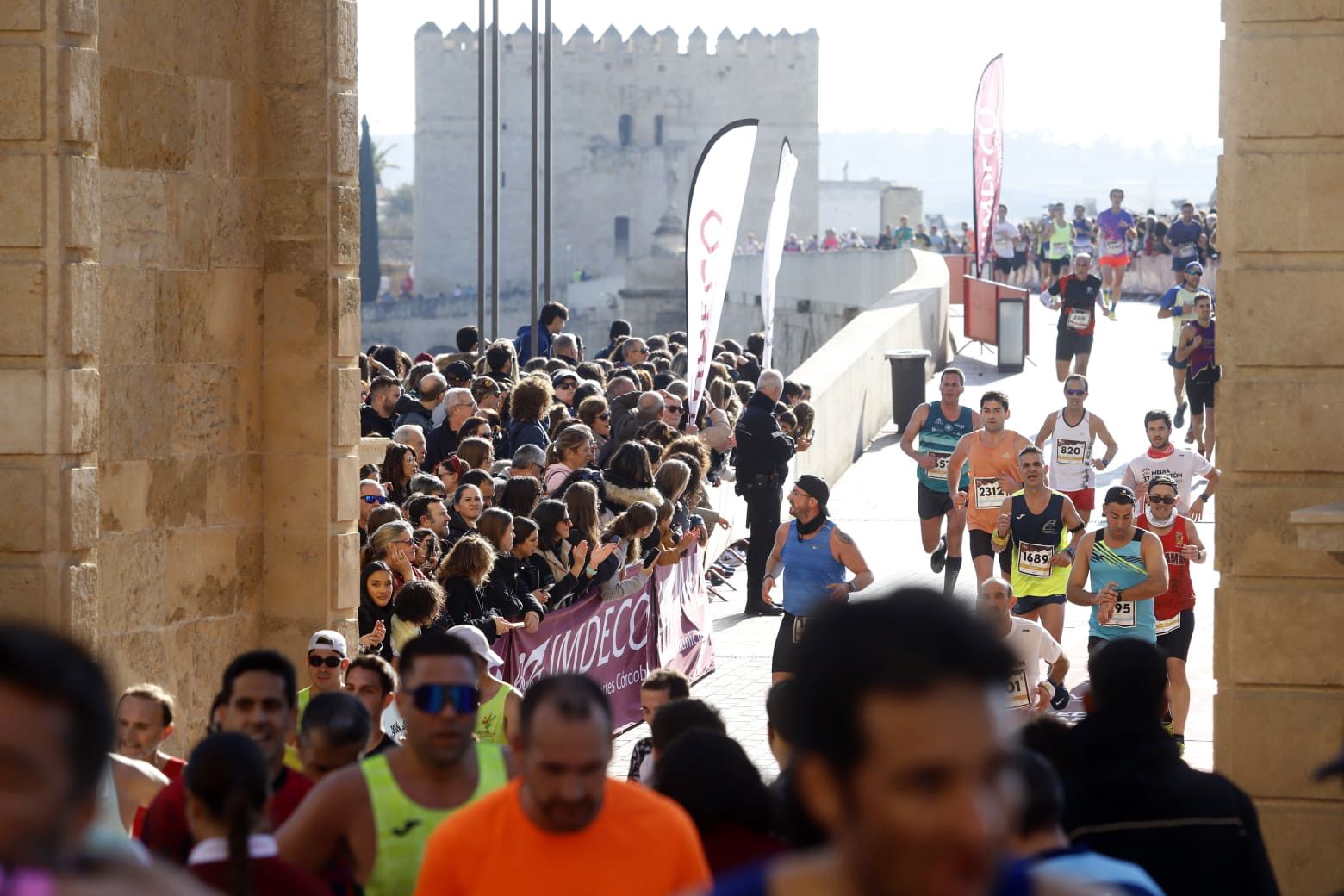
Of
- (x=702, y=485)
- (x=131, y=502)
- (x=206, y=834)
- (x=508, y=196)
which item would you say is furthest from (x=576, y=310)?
(x=206, y=834)

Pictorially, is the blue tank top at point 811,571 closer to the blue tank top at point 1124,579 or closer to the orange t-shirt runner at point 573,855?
the blue tank top at point 1124,579

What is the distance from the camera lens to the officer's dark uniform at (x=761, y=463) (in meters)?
15.0

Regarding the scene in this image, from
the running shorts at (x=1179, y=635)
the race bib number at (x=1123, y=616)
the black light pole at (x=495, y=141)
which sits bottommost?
the running shorts at (x=1179, y=635)

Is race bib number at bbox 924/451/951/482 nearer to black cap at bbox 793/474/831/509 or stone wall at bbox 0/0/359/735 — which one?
black cap at bbox 793/474/831/509

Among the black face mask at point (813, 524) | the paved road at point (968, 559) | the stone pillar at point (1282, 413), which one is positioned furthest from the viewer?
the paved road at point (968, 559)

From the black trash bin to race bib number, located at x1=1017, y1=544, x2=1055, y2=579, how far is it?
12.2m

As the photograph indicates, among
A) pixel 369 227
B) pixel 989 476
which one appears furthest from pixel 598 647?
pixel 369 227

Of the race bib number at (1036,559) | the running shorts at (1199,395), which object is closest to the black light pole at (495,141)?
the running shorts at (1199,395)

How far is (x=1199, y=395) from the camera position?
62.4 feet

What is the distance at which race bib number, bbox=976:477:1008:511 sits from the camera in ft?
44.3

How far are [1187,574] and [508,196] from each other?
94.1 metres

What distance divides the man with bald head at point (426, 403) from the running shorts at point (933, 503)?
3684mm

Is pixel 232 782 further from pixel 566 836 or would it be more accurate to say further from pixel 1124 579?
pixel 1124 579

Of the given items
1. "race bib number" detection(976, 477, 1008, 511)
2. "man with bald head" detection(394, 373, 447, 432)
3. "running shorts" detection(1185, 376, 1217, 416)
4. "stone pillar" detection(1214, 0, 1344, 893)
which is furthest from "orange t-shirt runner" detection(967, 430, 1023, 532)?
"running shorts" detection(1185, 376, 1217, 416)
